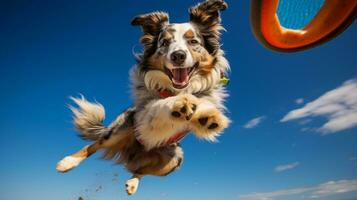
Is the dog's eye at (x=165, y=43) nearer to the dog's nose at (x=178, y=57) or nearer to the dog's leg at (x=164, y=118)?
the dog's nose at (x=178, y=57)

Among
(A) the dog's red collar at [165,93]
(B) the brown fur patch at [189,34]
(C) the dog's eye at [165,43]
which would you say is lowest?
(A) the dog's red collar at [165,93]

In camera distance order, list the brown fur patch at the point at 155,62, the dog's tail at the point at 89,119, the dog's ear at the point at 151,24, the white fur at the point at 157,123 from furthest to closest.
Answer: the dog's tail at the point at 89,119 < the dog's ear at the point at 151,24 < the brown fur patch at the point at 155,62 < the white fur at the point at 157,123

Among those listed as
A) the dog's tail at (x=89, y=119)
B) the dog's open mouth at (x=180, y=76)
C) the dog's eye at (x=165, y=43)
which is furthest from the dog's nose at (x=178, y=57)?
the dog's tail at (x=89, y=119)

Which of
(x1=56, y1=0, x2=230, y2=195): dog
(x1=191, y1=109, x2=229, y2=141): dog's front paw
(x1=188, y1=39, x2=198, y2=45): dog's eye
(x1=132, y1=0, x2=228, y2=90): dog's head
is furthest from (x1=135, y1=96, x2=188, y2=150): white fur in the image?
(x1=188, y1=39, x2=198, y2=45): dog's eye

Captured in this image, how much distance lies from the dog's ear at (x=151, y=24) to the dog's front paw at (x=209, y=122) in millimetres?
1653

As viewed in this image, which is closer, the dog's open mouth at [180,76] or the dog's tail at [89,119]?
the dog's open mouth at [180,76]

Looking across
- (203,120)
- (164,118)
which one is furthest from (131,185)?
(203,120)

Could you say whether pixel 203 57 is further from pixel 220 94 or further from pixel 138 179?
pixel 138 179

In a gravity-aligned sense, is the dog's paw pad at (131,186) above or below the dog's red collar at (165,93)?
below

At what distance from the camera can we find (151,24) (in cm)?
592

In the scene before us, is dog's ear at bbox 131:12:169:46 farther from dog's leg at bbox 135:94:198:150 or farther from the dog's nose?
dog's leg at bbox 135:94:198:150

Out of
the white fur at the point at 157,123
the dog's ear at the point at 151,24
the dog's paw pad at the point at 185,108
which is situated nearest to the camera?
the dog's paw pad at the point at 185,108

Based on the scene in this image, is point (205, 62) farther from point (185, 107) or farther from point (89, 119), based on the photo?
point (89, 119)

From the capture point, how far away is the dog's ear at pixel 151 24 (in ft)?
19.3
